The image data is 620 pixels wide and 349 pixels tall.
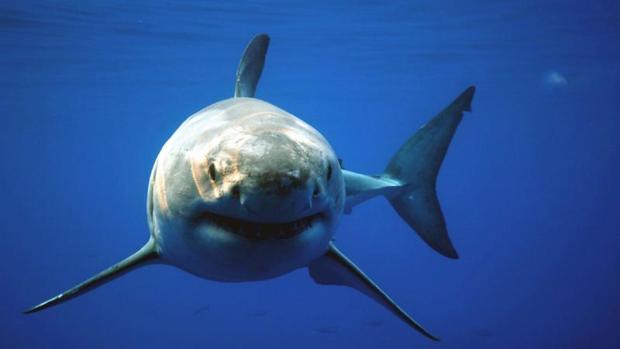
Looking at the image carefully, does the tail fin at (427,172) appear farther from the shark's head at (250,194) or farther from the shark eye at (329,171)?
the shark eye at (329,171)

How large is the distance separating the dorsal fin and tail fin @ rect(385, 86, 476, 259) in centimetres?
244

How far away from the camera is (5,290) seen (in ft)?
115

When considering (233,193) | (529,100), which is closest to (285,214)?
(233,193)

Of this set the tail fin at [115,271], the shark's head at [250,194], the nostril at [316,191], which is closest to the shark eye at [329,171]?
the shark's head at [250,194]

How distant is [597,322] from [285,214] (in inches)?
1103

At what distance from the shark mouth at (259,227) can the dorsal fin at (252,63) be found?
9.18ft

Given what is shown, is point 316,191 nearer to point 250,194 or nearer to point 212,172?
point 250,194

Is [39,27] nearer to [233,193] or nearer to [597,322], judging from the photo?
[233,193]

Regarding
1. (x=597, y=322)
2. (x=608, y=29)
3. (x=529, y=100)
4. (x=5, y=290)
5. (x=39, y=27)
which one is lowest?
(x=5, y=290)

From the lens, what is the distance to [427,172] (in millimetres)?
6539

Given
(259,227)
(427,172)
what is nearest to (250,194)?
(259,227)

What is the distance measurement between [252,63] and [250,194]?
337cm

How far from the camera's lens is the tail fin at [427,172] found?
5809 millimetres

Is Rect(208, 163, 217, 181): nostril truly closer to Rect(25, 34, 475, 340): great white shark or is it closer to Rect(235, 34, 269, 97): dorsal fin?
Rect(25, 34, 475, 340): great white shark
